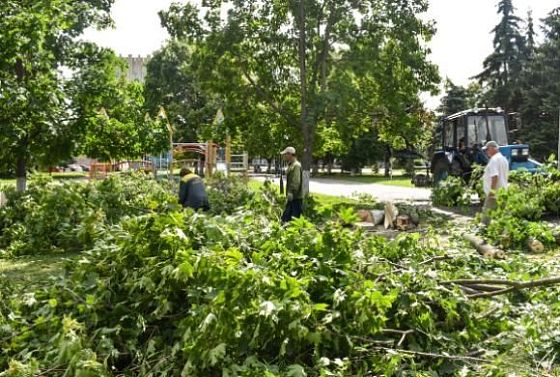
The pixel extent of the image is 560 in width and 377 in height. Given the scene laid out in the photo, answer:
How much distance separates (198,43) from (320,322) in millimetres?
16360

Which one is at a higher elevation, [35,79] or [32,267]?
[35,79]

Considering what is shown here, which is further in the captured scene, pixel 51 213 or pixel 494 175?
pixel 494 175

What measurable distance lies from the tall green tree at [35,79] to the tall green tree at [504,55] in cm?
3793

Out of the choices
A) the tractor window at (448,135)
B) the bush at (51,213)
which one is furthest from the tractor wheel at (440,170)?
the bush at (51,213)

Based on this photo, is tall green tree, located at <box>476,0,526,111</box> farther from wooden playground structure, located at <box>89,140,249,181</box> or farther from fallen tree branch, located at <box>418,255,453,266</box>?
fallen tree branch, located at <box>418,255,453,266</box>

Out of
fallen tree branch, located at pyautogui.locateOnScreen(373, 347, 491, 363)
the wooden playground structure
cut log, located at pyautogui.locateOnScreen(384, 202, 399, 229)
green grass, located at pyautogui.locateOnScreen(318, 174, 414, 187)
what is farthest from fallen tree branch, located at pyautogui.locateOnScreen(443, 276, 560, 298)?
green grass, located at pyautogui.locateOnScreen(318, 174, 414, 187)

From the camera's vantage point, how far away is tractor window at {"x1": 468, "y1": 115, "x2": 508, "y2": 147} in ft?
60.2

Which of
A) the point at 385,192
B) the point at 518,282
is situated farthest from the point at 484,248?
the point at 385,192

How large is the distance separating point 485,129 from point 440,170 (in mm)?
2348

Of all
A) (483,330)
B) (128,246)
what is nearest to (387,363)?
(483,330)

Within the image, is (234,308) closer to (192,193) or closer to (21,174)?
(192,193)

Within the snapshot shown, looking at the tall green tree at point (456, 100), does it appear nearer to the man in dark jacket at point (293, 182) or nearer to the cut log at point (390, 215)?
the cut log at point (390, 215)

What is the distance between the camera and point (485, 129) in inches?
724

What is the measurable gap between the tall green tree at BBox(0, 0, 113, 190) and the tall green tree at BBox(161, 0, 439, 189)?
5.23m
